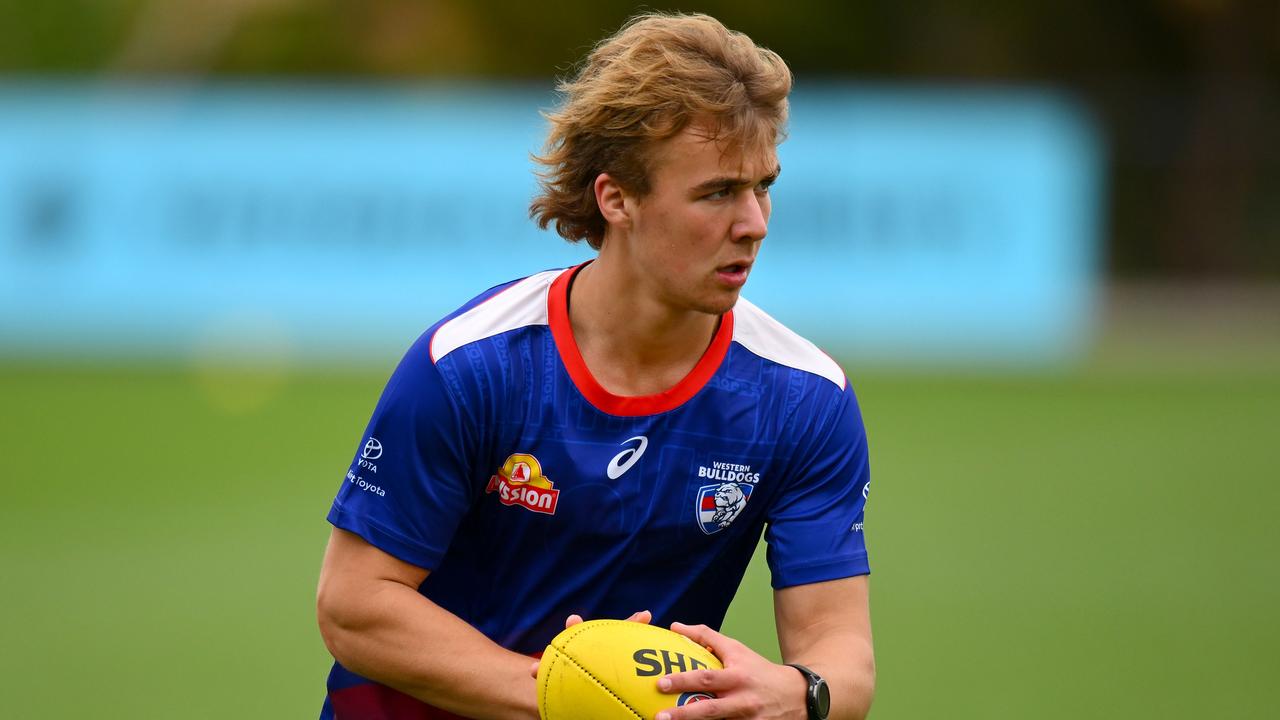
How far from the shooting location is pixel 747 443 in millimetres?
4887

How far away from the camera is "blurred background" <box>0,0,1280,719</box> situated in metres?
9.18

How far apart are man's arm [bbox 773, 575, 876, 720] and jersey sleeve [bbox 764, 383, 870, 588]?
0.04 m

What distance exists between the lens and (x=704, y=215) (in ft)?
15.4

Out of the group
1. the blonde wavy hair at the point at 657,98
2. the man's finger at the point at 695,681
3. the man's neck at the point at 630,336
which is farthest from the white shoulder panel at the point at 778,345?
the man's finger at the point at 695,681

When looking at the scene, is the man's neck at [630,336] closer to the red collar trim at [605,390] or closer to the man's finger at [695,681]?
the red collar trim at [605,390]

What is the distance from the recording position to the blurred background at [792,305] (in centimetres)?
918

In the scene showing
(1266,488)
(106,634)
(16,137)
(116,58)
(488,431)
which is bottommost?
(106,634)

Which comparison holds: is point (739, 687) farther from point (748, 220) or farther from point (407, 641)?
point (748, 220)

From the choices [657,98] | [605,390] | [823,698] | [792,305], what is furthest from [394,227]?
[823,698]

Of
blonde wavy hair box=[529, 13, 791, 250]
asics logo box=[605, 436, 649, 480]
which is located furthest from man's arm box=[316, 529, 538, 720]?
blonde wavy hair box=[529, 13, 791, 250]

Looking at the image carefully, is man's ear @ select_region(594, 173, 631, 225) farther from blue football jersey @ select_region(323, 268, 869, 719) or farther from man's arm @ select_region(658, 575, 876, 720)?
man's arm @ select_region(658, 575, 876, 720)

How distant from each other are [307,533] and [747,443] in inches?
276

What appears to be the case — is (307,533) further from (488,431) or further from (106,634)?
(488,431)

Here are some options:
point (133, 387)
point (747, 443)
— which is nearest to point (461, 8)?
point (133, 387)
